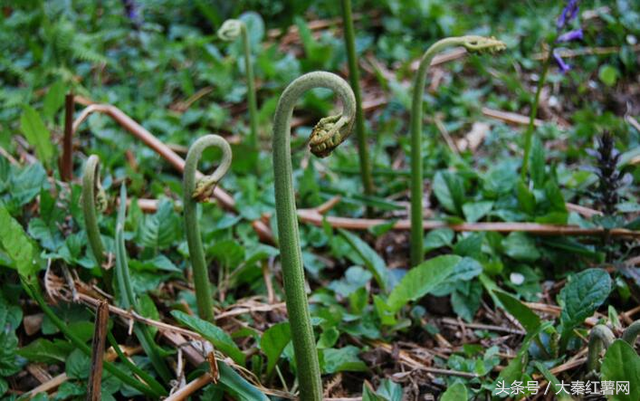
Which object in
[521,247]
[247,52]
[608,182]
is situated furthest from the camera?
[247,52]

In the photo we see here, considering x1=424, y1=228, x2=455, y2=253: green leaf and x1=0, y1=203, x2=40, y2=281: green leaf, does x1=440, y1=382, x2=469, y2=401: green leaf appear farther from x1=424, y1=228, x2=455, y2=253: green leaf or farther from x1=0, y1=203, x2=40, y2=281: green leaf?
x1=0, y1=203, x2=40, y2=281: green leaf

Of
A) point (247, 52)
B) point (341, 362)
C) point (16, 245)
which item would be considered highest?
point (247, 52)

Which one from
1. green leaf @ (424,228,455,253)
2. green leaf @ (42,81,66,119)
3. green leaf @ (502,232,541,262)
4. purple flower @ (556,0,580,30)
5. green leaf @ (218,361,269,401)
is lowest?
green leaf @ (502,232,541,262)

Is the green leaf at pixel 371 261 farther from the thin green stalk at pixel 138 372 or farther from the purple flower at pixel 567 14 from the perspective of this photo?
the purple flower at pixel 567 14

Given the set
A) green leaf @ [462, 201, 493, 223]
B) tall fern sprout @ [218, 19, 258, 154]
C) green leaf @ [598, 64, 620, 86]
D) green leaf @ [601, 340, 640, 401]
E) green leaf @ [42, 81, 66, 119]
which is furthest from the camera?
green leaf @ [598, 64, 620, 86]

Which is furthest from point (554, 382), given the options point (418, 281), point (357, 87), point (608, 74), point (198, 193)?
point (608, 74)

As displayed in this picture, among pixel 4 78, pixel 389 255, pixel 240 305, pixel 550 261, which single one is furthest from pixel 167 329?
pixel 4 78

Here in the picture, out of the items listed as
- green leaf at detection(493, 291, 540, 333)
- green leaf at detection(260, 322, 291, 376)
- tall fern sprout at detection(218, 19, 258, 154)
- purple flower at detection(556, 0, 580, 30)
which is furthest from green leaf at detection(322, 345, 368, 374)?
purple flower at detection(556, 0, 580, 30)

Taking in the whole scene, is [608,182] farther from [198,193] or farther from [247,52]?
[247,52]
